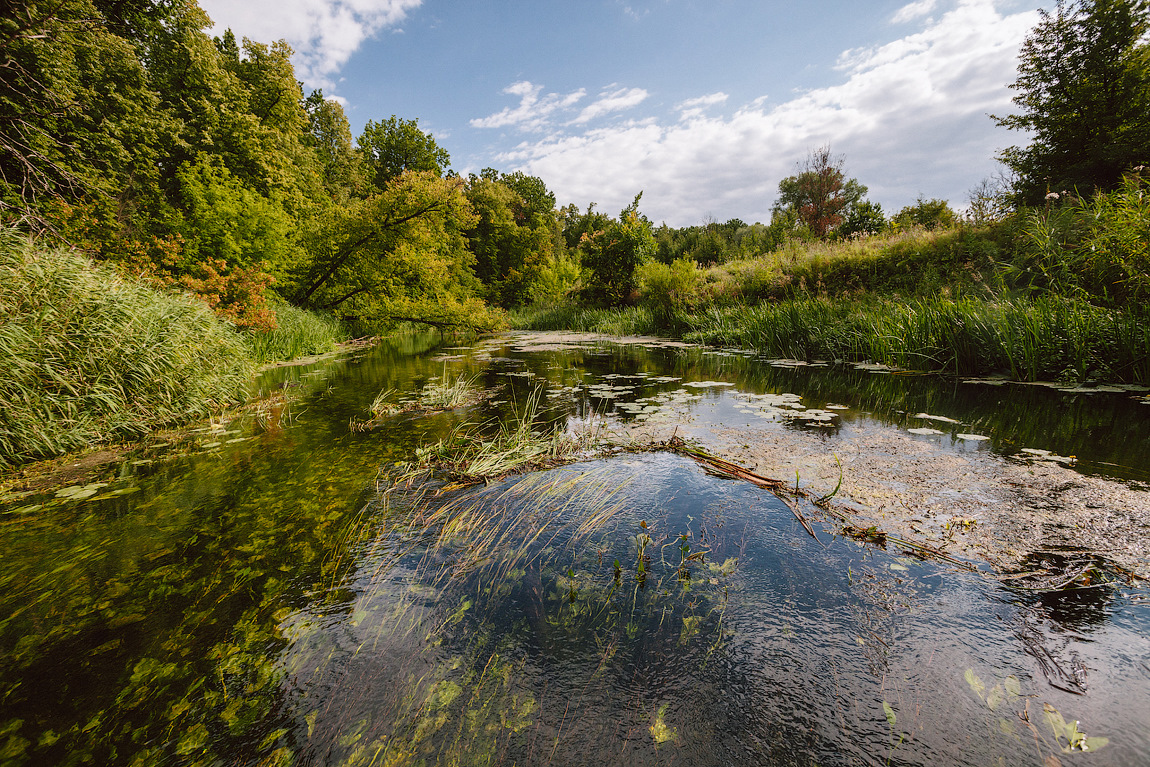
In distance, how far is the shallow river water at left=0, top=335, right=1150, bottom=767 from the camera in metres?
1.29

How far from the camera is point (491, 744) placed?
130 cm

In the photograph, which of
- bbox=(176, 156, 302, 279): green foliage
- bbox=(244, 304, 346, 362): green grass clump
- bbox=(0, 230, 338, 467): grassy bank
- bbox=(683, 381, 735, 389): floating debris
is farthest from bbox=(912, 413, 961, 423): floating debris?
bbox=(176, 156, 302, 279): green foliage

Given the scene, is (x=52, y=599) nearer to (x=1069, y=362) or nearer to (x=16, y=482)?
(x=16, y=482)

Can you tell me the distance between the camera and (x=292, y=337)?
11.5 metres

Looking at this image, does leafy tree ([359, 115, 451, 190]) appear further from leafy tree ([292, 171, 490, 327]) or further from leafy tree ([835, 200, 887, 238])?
leafy tree ([835, 200, 887, 238])

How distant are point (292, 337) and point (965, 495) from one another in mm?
13748

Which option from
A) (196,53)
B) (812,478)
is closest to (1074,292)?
(812,478)

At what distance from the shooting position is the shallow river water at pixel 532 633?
1.29 meters

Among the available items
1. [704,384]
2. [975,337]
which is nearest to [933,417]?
[704,384]

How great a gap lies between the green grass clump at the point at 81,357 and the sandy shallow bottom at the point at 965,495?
5.91 meters

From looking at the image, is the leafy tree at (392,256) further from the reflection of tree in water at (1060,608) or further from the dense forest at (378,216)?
the reflection of tree in water at (1060,608)

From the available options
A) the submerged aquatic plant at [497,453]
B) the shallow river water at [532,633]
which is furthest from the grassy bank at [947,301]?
the submerged aquatic plant at [497,453]

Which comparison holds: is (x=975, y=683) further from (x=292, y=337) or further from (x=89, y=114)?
(x=89, y=114)

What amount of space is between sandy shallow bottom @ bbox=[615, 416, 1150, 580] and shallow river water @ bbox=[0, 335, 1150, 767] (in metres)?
0.21
